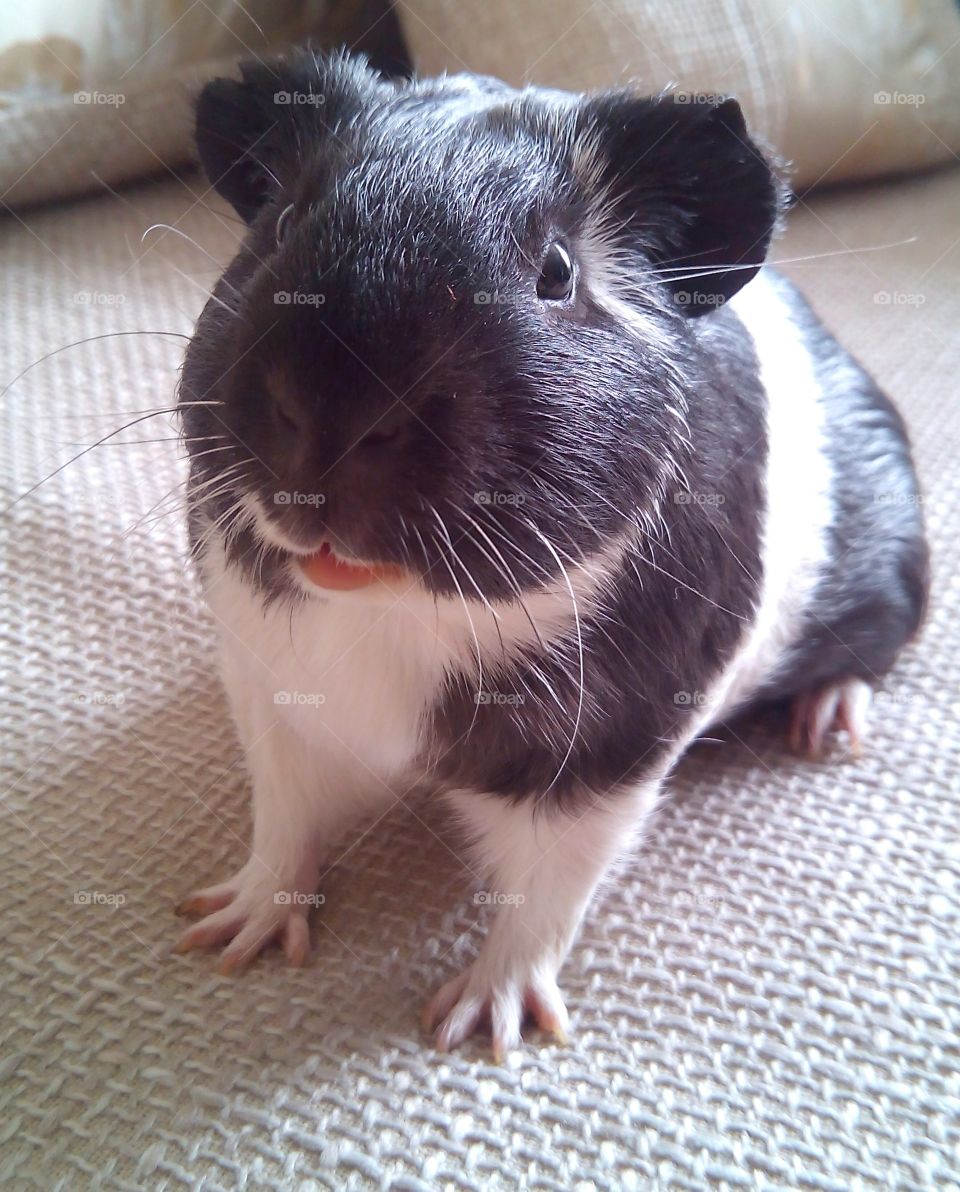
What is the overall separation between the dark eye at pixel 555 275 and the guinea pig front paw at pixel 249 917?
2.19ft

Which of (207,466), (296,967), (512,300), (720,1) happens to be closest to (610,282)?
(512,300)

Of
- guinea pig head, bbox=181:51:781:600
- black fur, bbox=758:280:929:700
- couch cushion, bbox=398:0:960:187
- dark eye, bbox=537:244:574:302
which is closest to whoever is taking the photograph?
guinea pig head, bbox=181:51:781:600

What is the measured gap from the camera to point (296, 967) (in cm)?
95

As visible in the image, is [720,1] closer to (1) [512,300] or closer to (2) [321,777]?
(1) [512,300]

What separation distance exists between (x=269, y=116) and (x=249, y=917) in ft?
2.66

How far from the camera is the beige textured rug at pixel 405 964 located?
796 mm

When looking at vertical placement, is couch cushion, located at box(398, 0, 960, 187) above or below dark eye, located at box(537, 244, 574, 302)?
above

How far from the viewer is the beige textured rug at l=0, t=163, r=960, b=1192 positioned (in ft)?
2.61

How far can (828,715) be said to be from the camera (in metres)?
1.26

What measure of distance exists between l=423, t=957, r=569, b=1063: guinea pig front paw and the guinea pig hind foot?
1.71ft

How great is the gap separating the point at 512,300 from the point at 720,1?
177 cm

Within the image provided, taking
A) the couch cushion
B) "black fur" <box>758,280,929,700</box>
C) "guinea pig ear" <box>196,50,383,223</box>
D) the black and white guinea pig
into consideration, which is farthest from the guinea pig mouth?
the couch cushion

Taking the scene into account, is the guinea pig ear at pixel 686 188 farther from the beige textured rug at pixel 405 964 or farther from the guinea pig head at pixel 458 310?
the beige textured rug at pixel 405 964

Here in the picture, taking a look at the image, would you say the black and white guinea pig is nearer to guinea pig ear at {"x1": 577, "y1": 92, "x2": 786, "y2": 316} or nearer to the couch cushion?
guinea pig ear at {"x1": 577, "y1": 92, "x2": 786, "y2": 316}
